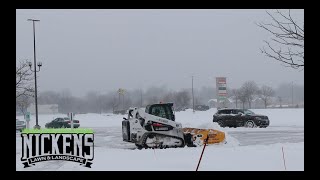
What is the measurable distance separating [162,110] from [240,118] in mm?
12923

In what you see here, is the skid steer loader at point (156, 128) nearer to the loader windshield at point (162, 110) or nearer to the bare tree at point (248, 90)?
the loader windshield at point (162, 110)

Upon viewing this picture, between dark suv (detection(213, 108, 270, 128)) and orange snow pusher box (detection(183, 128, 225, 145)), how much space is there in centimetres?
1098

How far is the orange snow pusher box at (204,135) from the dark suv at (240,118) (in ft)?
36.0

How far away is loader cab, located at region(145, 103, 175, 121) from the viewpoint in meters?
15.0

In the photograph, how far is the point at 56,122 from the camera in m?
30.1

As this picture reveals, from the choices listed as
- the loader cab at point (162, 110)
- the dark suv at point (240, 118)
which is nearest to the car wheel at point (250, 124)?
the dark suv at point (240, 118)

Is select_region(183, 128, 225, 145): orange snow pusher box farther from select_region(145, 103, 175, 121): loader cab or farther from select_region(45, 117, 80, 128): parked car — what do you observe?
select_region(45, 117, 80, 128): parked car

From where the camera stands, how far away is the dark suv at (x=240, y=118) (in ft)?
87.2
